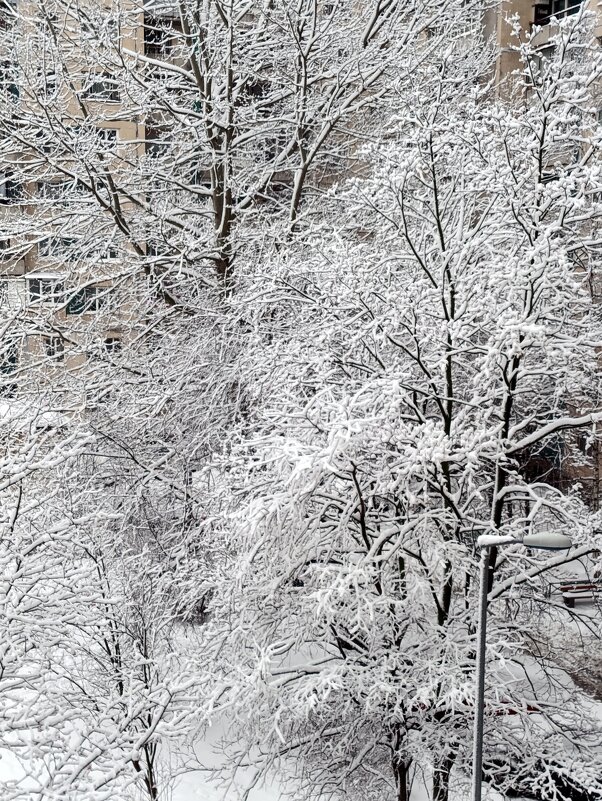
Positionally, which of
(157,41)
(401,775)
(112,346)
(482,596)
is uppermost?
Result: (157,41)

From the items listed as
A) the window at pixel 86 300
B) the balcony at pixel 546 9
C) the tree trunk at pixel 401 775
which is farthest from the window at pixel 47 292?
the balcony at pixel 546 9

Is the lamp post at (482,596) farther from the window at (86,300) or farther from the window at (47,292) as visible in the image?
the window at (86,300)

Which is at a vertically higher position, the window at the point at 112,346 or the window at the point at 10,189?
the window at the point at 10,189

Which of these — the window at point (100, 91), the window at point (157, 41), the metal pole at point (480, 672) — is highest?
the window at point (157, 41)

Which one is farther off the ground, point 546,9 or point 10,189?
point 546,9

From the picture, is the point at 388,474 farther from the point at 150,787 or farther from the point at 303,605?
the point at 150,787

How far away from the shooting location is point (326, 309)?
1245cm

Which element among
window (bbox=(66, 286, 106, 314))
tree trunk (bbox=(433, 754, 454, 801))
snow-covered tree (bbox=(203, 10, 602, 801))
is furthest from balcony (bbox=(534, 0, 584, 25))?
tree trunk (bbox=(433, 754, 454, 801))

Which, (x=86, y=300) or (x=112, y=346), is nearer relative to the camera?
(x=112, y=346)

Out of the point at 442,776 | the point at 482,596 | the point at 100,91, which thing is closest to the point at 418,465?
the point at 482,596

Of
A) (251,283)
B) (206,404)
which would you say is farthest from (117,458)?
(251,283)

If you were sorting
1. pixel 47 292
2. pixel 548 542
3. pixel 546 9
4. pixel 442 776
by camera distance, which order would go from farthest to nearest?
pixel 546 9
pixel 47 292
pixel 442 776
pixel 548 542

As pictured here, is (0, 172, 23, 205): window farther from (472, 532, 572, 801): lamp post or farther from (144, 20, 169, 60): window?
(472, 532, 572, 801): lamp post

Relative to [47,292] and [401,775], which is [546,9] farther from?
[401,775]
